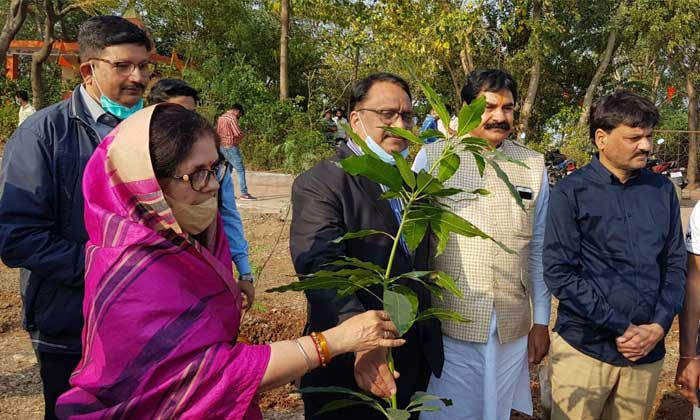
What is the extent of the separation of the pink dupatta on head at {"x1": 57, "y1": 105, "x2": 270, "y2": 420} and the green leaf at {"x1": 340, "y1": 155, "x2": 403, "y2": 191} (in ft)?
1.35

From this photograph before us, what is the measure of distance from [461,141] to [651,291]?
4.21 ft

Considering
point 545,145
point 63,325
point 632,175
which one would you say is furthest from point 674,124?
point 63,325

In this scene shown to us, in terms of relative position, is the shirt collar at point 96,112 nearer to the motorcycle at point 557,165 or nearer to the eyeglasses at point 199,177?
the eyeglasses at point 199,177

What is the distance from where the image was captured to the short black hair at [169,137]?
1.36 metres

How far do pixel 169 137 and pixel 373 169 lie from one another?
48cm

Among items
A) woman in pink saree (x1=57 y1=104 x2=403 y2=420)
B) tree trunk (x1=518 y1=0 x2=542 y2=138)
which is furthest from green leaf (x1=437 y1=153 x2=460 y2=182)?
tree trunk (x1=518 y1=0 x2=542 y2=138)

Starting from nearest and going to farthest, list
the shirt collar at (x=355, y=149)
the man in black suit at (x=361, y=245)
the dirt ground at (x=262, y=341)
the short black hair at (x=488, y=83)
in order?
the man in black suit at (x=361, y=245)
the shirt collar at (x=355, y=149)
the short black hair at (x=488, y=83)
the dirt ground at (x=262, y=341)

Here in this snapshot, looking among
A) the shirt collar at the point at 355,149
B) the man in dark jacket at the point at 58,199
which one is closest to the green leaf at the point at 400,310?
the shirt collar at the point at 355,149

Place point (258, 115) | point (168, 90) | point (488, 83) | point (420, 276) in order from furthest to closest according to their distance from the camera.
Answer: point (258, 115) → point (168, 90) → point (488, 83) → point (420, 276)

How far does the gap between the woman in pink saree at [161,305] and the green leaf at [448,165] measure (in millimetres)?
402

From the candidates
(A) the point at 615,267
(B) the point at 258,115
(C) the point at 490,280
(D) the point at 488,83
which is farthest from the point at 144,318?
(B) the point at 258,115

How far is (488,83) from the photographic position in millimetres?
2348

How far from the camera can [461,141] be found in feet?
4.67

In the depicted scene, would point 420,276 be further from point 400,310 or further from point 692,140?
point 692,140
